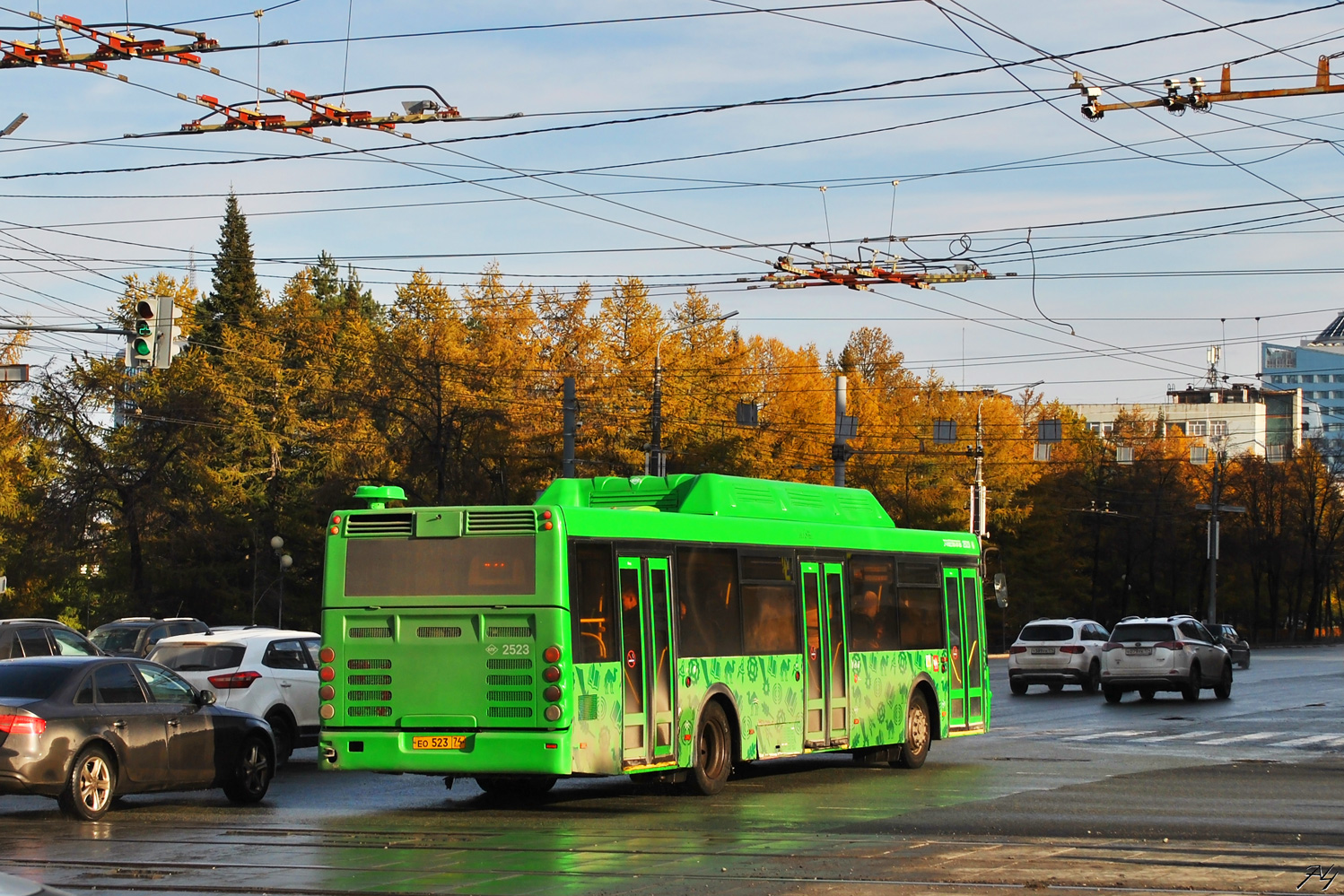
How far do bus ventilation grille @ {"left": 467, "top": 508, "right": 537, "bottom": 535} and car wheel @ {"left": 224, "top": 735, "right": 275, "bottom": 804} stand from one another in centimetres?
342

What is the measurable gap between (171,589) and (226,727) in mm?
→ 54103

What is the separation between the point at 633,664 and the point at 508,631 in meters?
1.28

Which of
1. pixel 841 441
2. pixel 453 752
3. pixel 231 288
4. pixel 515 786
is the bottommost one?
pixel 515 786

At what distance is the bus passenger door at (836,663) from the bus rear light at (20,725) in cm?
801

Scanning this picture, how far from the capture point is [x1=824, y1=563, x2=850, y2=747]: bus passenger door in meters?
17.6

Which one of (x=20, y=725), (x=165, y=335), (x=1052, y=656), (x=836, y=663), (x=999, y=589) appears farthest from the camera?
(x=1052, y=656)

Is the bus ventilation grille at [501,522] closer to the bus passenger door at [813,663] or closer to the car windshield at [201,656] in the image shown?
the bus passenger door at [813,663]

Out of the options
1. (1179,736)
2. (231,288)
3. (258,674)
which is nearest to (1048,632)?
(1179,736)

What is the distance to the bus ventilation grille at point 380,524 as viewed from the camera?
14398 mm

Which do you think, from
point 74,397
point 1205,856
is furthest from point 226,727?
point 74,397

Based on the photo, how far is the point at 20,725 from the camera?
522 inches

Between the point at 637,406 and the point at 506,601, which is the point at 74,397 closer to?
the point at 637,406

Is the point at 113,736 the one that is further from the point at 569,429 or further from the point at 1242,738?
the point at 569,429

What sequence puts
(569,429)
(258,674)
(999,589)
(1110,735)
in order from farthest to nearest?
(569,429) < (1110,735) < (999,589) < (258,674)
